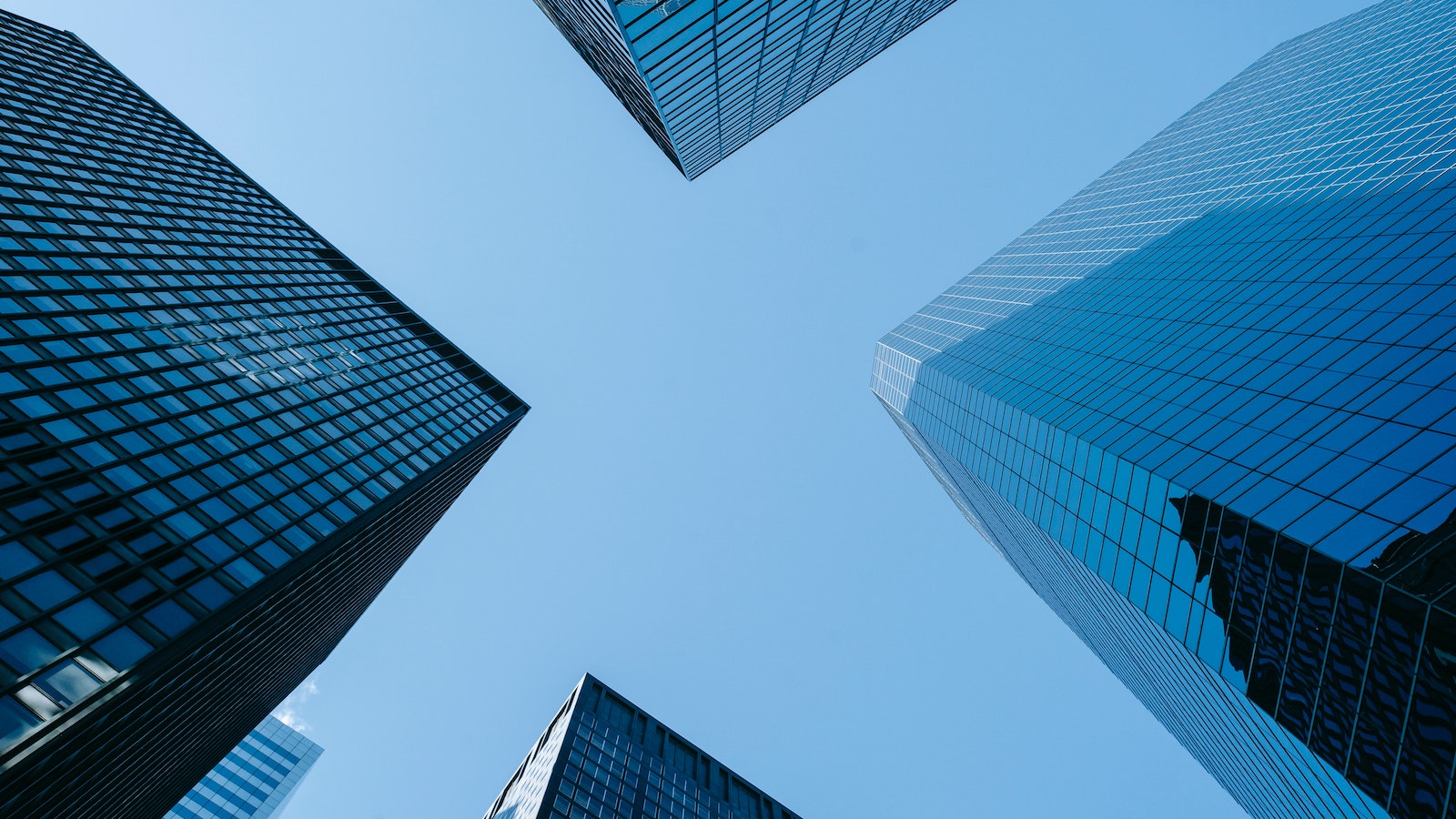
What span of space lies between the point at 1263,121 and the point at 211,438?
75973 millimetres

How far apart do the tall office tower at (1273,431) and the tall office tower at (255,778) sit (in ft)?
280

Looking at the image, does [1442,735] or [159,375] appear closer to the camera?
[1442,735]

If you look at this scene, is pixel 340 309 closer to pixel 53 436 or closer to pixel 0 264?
pixel 0 264

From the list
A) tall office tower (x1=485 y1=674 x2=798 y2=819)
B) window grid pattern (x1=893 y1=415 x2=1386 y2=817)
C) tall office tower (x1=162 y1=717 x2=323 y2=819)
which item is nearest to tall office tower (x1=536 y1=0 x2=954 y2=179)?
window grid pattern (x1=893 y1=415 x2=1386 y2=817)

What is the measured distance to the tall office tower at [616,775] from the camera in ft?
173

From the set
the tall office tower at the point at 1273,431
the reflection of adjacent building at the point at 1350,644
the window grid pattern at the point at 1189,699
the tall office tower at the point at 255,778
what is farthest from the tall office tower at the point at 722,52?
the tall office tower at the point at 255,778

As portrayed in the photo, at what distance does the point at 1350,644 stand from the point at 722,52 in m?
33.2

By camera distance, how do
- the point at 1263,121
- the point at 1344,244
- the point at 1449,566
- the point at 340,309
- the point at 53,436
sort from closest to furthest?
the point at 1449,566
the point at 53,436
the point at 1344,244
the point at 340,309
the point at 1263,121

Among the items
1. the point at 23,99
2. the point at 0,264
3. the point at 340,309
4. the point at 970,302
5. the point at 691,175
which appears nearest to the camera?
the point at 0,264

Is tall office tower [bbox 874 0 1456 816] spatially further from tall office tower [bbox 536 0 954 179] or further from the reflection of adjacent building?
tall office tower [bbox 536 0 954 179]

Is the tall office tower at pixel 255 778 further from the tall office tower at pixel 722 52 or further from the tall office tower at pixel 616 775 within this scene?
the tall office tower at pixel 722 52

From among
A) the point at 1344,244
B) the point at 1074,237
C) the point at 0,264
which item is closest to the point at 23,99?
the point at 0,264

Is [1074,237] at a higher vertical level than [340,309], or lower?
lower

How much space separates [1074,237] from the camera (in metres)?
68.8
